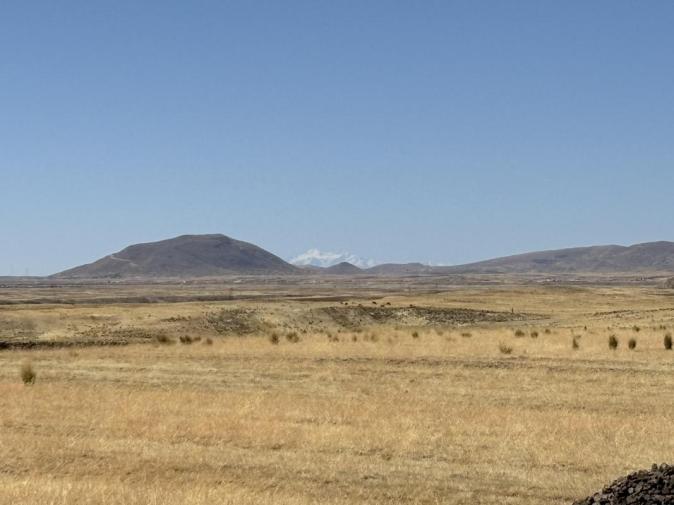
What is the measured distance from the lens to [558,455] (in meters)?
14.7

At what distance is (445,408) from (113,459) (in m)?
8.56

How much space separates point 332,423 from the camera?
709 inches

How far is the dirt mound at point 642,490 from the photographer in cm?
948

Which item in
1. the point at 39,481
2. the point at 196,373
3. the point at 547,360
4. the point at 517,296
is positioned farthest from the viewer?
the point at 517,296

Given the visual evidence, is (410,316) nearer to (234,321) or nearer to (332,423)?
(234,321)

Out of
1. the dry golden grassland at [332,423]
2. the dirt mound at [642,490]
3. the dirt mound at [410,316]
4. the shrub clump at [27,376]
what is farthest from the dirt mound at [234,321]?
the dirt mound at [642,490]

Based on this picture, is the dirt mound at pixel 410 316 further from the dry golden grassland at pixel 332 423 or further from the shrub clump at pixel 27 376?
the shrub clump at pixel 27 376

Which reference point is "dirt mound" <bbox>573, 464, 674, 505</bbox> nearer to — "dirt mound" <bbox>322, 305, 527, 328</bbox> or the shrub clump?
the shrub clump

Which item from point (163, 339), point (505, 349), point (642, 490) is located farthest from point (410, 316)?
point (642, 490)

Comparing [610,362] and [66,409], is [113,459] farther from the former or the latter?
[610,362]

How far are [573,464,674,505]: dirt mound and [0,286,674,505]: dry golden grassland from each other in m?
2.26

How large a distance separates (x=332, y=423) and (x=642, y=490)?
359 inches

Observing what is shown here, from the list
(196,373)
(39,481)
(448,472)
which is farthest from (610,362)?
(39,481)

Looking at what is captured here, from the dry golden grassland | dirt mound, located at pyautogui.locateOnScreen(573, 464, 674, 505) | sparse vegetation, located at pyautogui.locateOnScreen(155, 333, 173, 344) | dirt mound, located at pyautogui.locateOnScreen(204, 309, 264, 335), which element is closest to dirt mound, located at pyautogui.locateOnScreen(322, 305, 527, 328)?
dirt mound, located at pyautogui.locateOnScreen(204, 309, 264, 335)
